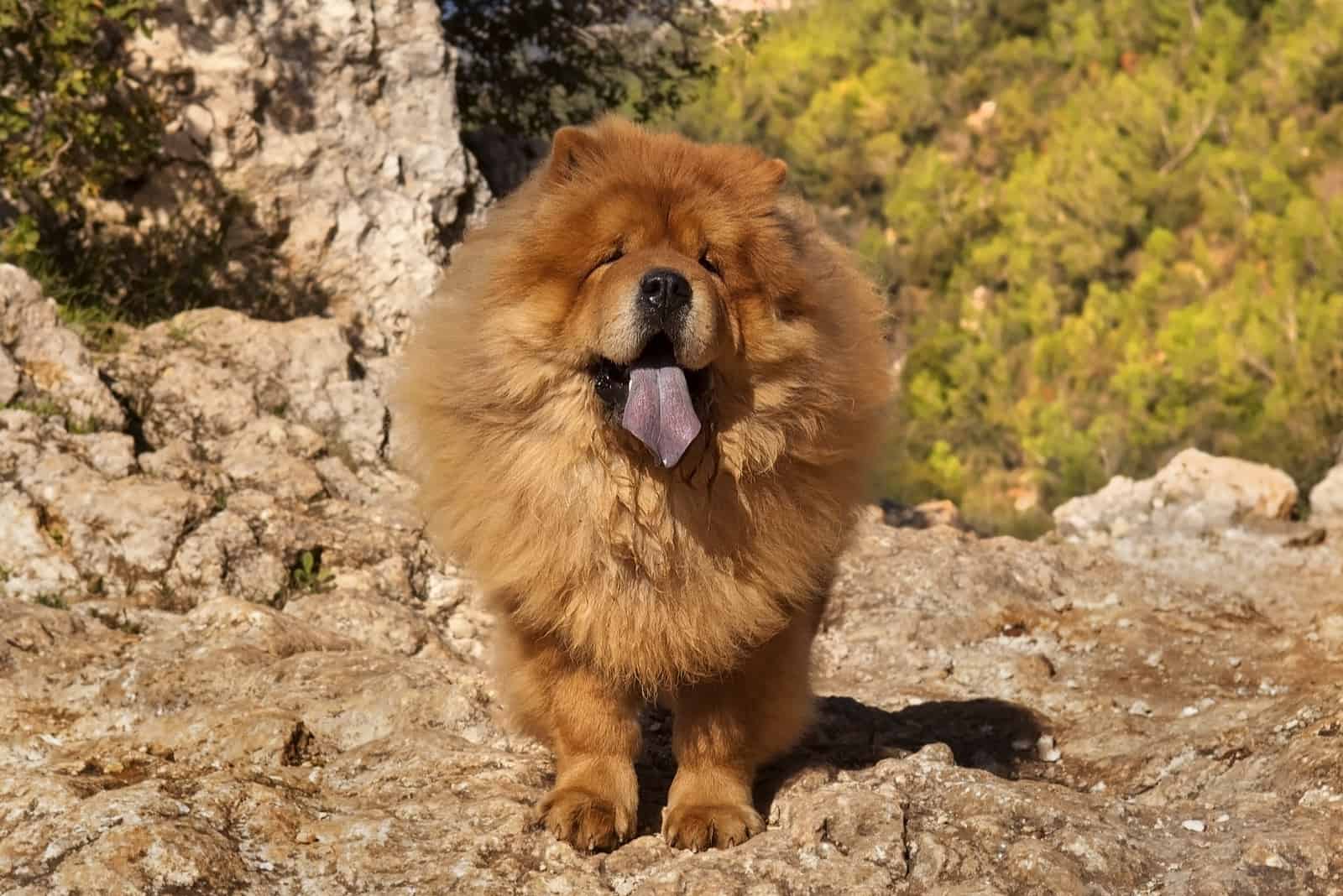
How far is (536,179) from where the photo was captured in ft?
11.3

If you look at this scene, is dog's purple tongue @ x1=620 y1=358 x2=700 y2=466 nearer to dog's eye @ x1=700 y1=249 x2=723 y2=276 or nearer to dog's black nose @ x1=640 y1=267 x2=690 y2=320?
dog's black nose @ x1=640 y1=267 x2=690 y2=320

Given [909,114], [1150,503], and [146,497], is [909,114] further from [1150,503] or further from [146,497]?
[146,497]

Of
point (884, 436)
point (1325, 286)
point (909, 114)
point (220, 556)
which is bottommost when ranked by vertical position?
point (909, 114)

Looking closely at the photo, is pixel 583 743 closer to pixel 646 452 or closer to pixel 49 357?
pixel 646 452

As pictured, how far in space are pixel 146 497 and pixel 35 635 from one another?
93 centimetres

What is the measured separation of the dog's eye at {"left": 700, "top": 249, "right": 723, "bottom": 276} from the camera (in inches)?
126

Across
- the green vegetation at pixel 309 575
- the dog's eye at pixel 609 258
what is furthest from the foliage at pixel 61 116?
the dog's eye at pixel 609 258

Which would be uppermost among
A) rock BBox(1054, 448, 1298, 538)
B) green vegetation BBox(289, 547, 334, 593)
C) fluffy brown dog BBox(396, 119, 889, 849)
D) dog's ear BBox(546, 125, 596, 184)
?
dog's ear BBox(546, 125, 596, 184)

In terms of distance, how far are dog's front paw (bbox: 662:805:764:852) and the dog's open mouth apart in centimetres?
82

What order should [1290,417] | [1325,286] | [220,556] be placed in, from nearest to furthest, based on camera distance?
[220,556] < [1290,417] < [1325,286]

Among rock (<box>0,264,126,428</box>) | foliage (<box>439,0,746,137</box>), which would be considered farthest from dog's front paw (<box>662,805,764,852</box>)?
foliage (<box>439,0,746,137</box>)

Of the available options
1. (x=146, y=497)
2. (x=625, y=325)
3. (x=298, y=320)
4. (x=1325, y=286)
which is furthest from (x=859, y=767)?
(x=1325, y=286)

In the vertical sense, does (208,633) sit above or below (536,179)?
below

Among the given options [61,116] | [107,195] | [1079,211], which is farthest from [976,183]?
[61,116]
